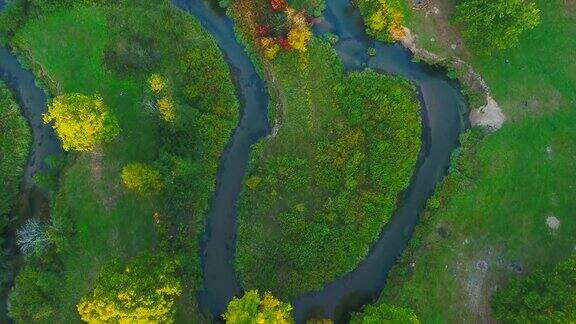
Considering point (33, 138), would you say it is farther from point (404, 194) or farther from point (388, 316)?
point (388, 316)

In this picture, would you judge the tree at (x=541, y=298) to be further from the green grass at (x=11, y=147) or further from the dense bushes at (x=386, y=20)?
the green grass at (x=11, y=147)

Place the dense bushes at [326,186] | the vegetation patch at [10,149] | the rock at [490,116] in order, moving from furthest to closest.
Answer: the rock at [490,116], the vegetation patch at [10,149], the dense bushes at [326,186]

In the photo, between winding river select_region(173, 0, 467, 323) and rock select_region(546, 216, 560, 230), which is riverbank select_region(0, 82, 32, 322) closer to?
winding river select_region(173, 0, 467, 323)

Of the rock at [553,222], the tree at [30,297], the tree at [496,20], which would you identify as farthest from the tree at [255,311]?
the tree at [496,20]

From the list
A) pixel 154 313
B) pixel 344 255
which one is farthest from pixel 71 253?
pixel 344 255

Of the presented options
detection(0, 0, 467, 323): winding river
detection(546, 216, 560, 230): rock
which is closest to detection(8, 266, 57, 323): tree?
detection(0, 0, 467, 323): winding river

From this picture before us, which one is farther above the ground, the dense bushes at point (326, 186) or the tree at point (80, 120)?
the tree at point (80, 120)
